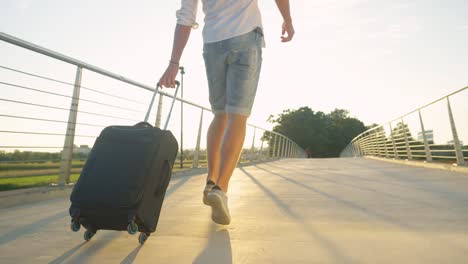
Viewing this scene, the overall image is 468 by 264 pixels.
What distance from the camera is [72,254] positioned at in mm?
1412

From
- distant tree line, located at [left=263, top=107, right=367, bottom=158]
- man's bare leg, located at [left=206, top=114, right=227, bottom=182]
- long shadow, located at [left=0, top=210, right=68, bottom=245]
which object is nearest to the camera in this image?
long shadow, located at [left=0, top=210, right=68, bottom=245]

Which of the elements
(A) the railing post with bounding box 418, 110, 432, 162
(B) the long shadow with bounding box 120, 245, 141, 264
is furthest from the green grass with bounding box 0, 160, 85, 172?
(A) the railing post with bounding box 418, 110, 432, 162

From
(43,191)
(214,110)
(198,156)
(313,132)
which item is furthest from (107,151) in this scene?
(313,132)

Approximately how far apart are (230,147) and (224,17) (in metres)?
0.77

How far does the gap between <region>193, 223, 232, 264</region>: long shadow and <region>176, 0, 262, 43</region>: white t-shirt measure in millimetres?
1116

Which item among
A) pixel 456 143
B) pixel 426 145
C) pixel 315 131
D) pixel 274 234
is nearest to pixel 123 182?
pixel 274 234

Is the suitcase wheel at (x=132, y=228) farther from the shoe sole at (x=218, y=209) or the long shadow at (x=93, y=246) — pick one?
the shoe sole at (x=218, y=209)

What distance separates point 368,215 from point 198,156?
469 cm

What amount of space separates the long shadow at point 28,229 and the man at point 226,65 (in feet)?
2.75

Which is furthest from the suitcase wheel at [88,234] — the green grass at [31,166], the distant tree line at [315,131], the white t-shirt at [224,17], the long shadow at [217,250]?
the distant tree line at [315,131]

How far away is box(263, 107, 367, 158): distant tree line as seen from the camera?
7194 centimetres

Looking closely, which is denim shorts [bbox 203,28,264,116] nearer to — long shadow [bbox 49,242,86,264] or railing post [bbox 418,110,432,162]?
long shadow [bbox 49,242,86,264]

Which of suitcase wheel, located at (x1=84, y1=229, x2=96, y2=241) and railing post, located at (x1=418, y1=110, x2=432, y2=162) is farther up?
railing post, located at (x1=418, y1=110, x2=432, y2=162)

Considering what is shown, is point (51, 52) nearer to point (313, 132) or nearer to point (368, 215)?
point (368, 215)
